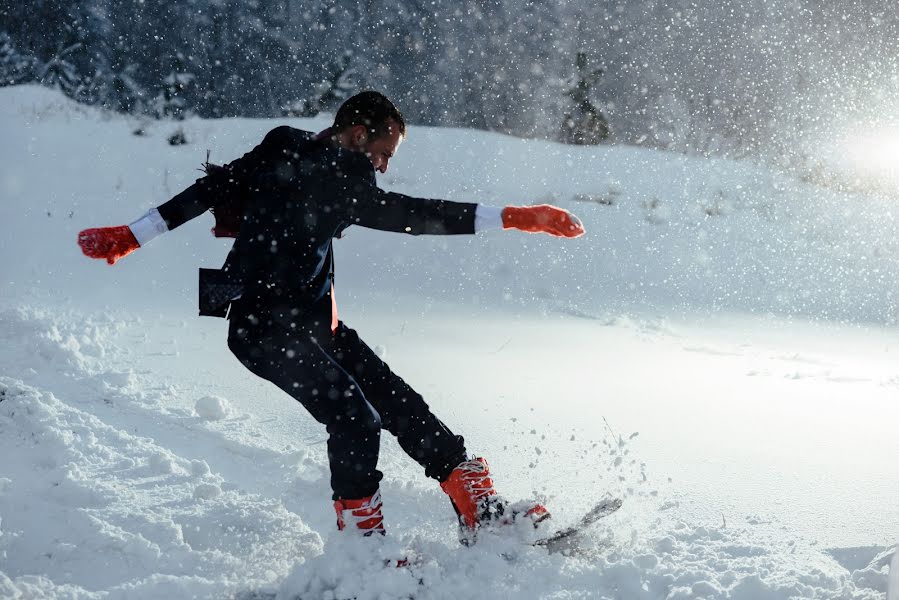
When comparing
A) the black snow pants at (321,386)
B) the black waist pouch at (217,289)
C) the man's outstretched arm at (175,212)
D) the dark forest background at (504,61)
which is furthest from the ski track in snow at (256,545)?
the dark forest background at (504,61)

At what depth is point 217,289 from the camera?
1995 millimetres

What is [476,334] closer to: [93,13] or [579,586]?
[579,586]

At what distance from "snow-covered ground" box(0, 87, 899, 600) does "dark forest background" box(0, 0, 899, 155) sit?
597cm

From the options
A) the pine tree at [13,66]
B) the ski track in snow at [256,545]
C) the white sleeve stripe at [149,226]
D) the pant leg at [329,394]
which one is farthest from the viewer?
the pine tree at [13,66]

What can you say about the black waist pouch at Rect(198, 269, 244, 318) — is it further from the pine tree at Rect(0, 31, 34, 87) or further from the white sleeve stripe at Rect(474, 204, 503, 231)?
the pine tree at Rect(0, 31, 34, 87)

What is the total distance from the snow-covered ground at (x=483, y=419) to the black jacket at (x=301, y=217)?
0.75 meters

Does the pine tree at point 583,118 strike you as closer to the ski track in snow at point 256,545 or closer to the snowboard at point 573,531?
the ski track in snow at point 256,545

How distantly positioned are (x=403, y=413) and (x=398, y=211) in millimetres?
728

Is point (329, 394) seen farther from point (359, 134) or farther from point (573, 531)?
point (573, 531)

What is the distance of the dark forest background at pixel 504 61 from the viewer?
14703mm

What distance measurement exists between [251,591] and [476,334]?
403cm

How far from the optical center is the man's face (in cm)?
211

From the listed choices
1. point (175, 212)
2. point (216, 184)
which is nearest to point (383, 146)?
point (216, 184)

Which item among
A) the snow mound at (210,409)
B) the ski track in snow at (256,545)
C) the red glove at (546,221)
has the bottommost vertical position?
the ski track in snow at (256,545)
